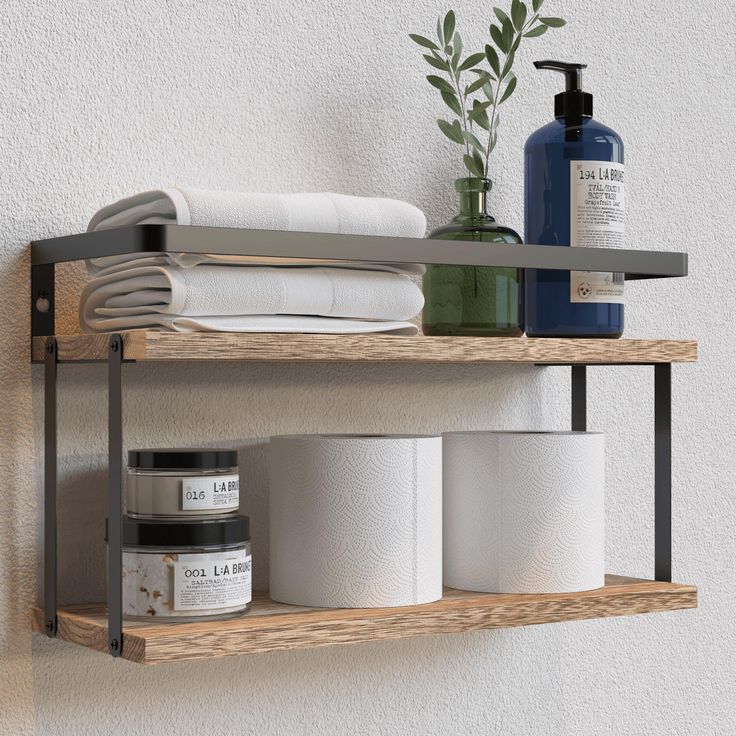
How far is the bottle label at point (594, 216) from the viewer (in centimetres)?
73

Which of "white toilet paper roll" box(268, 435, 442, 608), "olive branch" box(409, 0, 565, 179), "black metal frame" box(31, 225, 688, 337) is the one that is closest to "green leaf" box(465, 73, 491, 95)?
"olive branch" box(409, 0, 565, 179)

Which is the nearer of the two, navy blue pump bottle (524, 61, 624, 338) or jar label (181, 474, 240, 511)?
jar label (181, 474, 240, 511)

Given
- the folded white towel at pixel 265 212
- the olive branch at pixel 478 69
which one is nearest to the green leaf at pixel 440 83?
the olive branch at pixel 478 69

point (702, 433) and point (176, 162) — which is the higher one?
point (176, 162)

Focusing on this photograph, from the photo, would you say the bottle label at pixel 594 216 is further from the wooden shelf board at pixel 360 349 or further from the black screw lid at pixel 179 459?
the black screw lid at pixel 179 459

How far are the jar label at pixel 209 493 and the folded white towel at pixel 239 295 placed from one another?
0.27 feet

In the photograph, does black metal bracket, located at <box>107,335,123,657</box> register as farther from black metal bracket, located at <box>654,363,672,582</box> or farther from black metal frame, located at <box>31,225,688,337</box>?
black metal bracket, located at <box>654,363,672,582</box>

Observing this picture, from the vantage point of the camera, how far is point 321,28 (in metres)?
0.77

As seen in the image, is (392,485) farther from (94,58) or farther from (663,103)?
(663,103)

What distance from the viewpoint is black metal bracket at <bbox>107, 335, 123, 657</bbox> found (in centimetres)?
58

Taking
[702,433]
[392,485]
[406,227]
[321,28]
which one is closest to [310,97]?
[321,28]

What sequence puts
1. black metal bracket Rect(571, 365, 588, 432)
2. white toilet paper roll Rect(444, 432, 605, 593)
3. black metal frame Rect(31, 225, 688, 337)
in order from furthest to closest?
black metal bracket Rect(571, 365, 588, 432), white toilet paper roll Rect(444, 432, 605, 593), black metal frame Rect(31, 225, 688, 337)

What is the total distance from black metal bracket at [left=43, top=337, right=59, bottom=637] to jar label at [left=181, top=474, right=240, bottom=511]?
0.08 metres

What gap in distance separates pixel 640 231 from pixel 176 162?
0.39 metres
